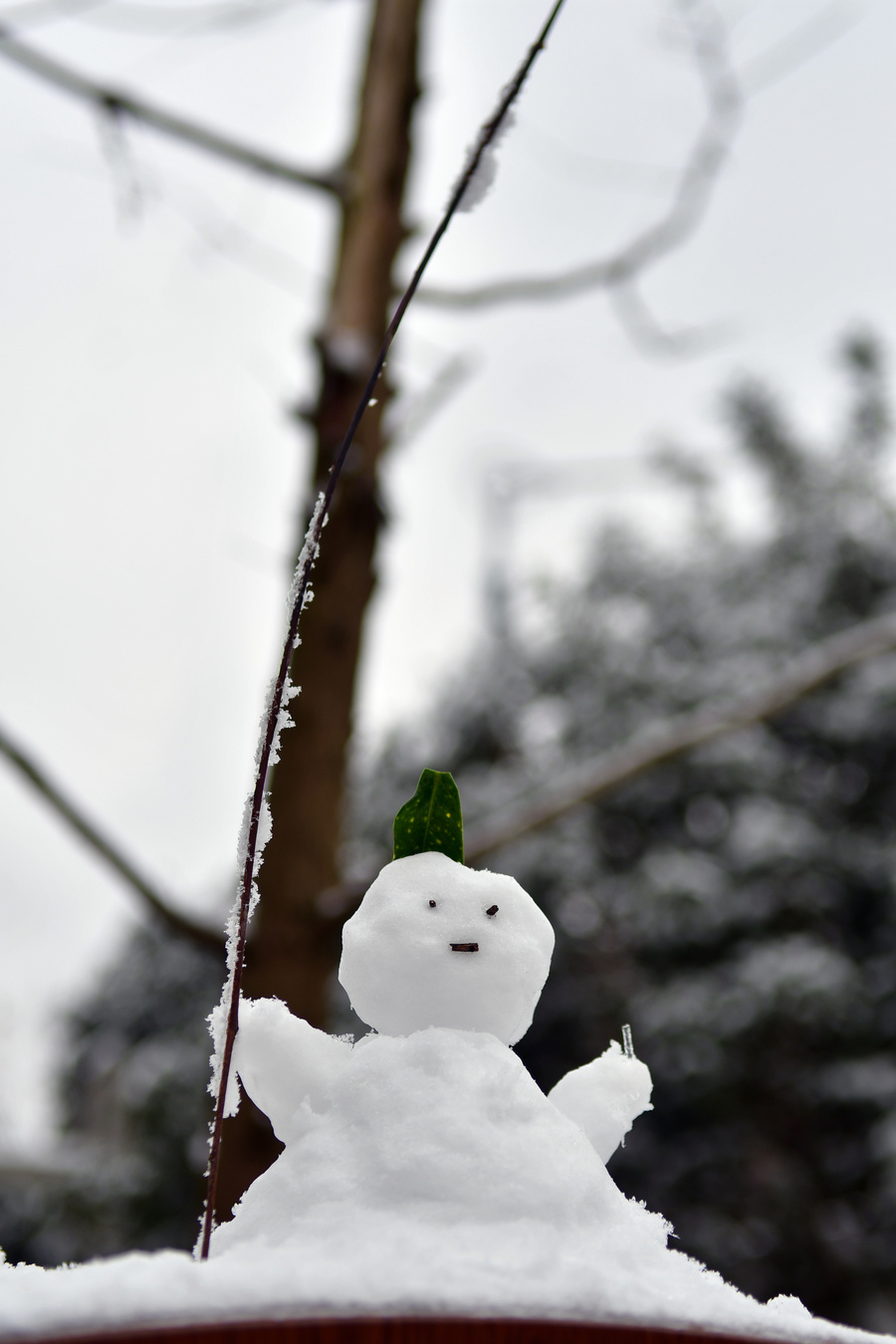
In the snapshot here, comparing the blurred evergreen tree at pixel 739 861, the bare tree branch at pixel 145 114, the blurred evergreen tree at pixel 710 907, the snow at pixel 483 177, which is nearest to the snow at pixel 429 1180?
the snow at pixel 483 177

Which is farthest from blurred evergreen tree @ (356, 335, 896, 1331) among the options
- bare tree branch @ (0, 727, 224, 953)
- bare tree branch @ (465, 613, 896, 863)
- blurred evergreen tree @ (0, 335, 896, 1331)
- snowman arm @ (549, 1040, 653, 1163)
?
snowman arm @ (549, 1040, 653, 1163)

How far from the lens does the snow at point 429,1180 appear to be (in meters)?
0.28

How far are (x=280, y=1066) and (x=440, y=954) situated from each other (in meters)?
0.08

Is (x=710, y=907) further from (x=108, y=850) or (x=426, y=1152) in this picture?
(x=426, y=1152)

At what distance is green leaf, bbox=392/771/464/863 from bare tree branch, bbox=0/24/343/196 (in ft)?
3.28

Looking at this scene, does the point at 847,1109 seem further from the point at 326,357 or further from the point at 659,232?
the point at 326,357

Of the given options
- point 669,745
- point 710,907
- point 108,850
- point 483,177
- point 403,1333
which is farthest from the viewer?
point 710,907

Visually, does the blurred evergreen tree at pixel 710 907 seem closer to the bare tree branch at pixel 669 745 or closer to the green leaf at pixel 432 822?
the bare tree branch at pixel 669 745

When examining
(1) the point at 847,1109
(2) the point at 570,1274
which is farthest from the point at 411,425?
(1) the point at 847,1109

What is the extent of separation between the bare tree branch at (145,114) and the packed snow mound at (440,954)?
40.5 inches

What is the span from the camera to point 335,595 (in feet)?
3.68

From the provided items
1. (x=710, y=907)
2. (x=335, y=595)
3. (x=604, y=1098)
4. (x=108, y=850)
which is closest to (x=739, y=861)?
(x=710, y=907)

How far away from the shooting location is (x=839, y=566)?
3.41 m

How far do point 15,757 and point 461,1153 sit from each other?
0.73 m
